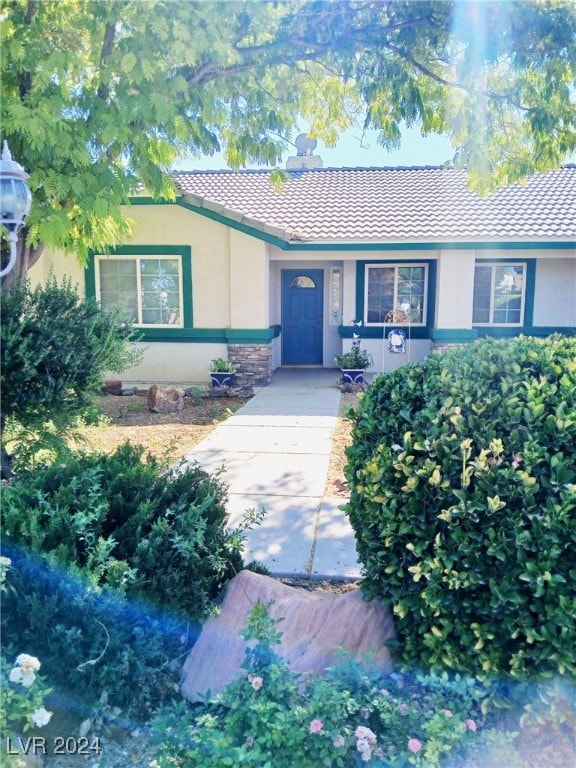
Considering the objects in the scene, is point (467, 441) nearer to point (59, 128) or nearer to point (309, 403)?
point (59, 128)

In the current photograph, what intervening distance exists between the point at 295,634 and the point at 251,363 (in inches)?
368

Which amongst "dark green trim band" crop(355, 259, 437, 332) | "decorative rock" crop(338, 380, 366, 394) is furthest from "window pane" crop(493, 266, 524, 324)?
"decorative rock" crop(338, 380, 366, 394)

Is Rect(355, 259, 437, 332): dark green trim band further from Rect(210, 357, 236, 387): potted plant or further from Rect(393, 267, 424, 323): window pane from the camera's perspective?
Rect(210, 357, 236, 387): potted plant

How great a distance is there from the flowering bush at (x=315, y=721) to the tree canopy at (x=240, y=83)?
3257 mm

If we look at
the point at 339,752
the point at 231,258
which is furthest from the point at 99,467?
the point at 231,258

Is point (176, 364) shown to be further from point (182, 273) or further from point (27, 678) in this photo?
point (27, 678)

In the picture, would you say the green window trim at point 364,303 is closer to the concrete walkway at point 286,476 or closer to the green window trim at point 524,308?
the green window trim at point 524,308

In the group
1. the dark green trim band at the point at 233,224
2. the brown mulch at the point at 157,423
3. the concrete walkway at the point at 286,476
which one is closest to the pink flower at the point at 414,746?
the concrete walkway at the point at 286,476

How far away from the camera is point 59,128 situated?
3.75 m

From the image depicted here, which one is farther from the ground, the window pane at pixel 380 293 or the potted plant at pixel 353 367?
the window pane at pixel 380 293

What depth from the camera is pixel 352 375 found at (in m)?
12.0

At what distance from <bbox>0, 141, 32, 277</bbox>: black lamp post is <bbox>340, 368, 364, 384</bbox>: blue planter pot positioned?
351 inches

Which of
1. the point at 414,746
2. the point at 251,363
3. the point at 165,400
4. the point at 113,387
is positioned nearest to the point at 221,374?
the point at 251,363

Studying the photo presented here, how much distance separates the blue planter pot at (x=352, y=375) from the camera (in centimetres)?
1198
